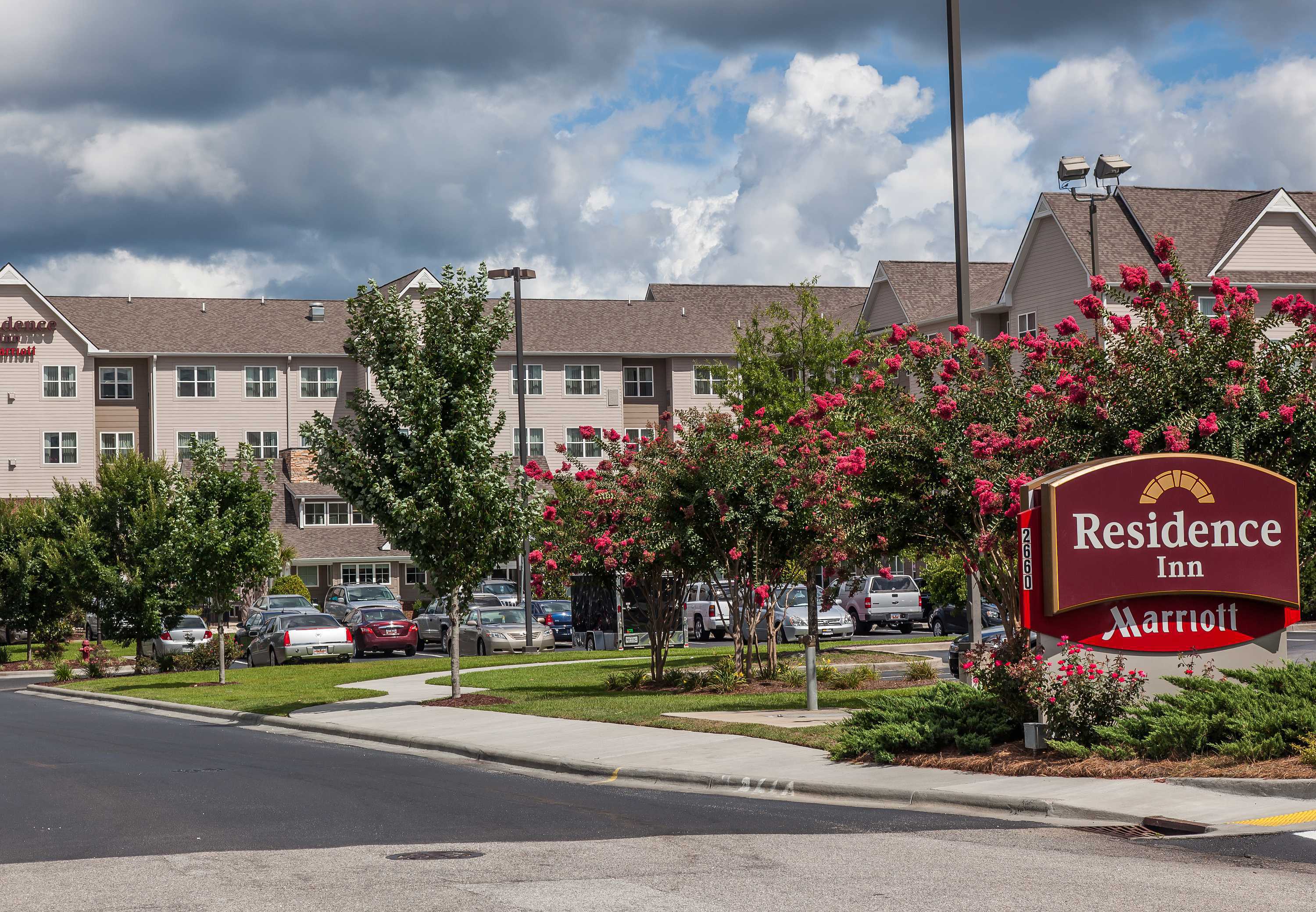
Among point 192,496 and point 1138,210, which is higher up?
point 1138,210

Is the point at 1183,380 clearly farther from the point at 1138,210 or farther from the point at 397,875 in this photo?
the point at 1138,210

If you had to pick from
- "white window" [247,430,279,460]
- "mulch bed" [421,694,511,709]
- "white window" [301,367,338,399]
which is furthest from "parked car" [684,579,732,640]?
"white window" [247,430,279,460]

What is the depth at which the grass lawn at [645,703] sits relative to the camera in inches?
647

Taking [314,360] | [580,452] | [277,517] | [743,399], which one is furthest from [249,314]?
[743,399]

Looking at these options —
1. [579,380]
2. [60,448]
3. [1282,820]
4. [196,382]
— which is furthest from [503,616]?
[60,448]

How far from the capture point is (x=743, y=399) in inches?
1810

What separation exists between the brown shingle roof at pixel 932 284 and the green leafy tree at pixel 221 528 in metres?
29.9

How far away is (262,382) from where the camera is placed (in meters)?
66.6

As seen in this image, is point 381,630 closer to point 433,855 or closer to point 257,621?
point 257,621

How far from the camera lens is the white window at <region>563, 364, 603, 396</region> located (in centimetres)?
6831

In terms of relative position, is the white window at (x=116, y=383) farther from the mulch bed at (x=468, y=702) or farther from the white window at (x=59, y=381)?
the mulch bed at (x=468, y=702)

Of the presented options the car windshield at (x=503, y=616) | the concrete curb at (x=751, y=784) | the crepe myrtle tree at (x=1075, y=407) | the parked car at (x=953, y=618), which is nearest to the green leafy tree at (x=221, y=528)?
the car windshield at (x=503, y=616)

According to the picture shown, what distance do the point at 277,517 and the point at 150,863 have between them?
5695cm

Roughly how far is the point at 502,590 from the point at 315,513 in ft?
51.4
